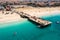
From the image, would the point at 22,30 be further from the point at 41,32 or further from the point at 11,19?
the point at 11,19

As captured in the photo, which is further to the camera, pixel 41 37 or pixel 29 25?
pixel 29 25

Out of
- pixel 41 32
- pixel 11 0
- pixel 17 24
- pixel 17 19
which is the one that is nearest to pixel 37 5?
pixel 11 0

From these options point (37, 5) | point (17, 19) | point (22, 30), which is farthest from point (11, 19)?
point (37, 5)

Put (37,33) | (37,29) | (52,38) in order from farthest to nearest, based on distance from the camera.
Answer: (37,29)
(37,33)
(52,38)

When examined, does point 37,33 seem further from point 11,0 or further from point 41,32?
point 11,0

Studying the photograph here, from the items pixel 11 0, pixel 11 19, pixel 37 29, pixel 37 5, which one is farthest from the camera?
pixel 11 0

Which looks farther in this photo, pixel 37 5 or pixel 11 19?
pixel 37 5
